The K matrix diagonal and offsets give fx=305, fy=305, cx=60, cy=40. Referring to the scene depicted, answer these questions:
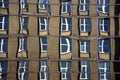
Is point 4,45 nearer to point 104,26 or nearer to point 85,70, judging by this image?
point 85,70

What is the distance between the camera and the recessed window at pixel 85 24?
1411 cm

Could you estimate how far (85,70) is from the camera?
13867 millimetres

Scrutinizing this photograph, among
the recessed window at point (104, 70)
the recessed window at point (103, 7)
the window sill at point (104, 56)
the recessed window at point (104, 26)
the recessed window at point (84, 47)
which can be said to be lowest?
the recessed window at point (104, 70)

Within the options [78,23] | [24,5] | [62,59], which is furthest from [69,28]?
[24,5]

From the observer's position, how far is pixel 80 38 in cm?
1400

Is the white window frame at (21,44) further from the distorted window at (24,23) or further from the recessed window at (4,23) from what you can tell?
the recessed window at (4,23)

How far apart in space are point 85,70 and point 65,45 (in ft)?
4.78

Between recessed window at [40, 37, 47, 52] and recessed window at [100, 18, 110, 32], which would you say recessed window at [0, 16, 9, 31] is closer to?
recessed window at [40, 37, 47, 52]

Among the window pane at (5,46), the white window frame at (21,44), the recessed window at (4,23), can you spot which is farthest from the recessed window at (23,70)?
the recessed window at (4,23)

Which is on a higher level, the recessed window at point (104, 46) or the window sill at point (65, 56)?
the recessed window at point (104, 46)

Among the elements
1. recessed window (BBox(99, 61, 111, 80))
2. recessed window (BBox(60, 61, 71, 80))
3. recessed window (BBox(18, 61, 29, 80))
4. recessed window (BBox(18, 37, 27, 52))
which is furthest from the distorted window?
recessed window (BBox(99, 61, 111, 80))

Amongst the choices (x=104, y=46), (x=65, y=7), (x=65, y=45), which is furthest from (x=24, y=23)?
(x=104, y=46)

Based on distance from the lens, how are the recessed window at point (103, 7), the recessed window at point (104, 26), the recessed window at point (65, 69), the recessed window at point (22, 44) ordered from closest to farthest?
1. the recessed window at point (65, 69)
2. the recessed window at point (22, 44)
3. the recessed window at point (104, 26)
4. the recessed window at point (103, 7)

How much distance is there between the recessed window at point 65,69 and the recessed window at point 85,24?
5.58 feet
